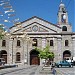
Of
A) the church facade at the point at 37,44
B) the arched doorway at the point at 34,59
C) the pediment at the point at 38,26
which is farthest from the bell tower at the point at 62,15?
the arched doorway at the point at 34,59

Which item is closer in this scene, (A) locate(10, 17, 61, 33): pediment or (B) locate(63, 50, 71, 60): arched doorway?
(B) locate(63, 50, 71, 60): arched doorway

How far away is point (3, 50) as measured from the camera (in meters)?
71.4

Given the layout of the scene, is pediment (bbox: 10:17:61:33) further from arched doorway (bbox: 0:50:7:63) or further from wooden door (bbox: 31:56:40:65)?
arched doorway (bbox: 0:50:7:63)

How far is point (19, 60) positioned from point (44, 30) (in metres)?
9.92

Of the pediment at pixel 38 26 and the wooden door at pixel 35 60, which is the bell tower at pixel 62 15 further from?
the wooden door at pixel 35 60

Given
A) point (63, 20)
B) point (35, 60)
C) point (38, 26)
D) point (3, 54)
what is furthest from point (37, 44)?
point (63, 20)

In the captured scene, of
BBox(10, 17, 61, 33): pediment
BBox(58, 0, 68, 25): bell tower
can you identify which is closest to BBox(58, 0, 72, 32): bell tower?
BBox(58, 0, 68, 25): bell tower

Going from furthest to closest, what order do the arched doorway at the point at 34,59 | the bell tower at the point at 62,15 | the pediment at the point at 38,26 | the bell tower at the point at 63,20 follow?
the bell tower at the point at 62,15 < the bell tower at the point at 63,20 < the pediment at the point at 38,26 < the arched doorway at the point at 34,59

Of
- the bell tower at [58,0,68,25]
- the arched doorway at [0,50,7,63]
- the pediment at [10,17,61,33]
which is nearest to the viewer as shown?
the arched doorway at [0,50,7,63]

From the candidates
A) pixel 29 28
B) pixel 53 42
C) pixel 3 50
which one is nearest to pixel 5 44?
pixel 3 50

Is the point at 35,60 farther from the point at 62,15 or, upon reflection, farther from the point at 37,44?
the point at 62,15

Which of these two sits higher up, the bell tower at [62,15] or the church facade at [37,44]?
the bell tower at [62,15]

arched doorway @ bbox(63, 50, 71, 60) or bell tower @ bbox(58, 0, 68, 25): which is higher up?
bell tower @ bbox(58, 0, 68, 25)

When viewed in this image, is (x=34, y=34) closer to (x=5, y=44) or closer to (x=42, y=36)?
(x=42, y=36)
